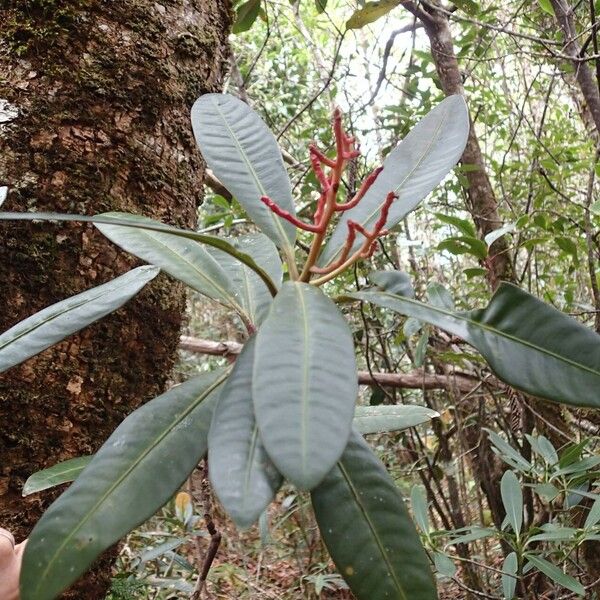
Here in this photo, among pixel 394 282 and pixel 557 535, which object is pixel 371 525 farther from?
pixel 557 535

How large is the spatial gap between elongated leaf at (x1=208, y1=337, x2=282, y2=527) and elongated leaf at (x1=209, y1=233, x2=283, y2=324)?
0.15 metres

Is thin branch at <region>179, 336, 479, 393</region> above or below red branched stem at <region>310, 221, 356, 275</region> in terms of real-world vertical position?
below

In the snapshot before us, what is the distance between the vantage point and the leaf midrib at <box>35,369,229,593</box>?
0.36 meters

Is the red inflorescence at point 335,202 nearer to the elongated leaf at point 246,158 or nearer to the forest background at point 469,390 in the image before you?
the elongated leaf at point 246,158

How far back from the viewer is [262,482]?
38cm

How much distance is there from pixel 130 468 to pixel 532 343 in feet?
1.02

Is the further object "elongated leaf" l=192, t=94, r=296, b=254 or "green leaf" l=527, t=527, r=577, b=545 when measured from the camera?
"green leaf" l=527, t=527, r=577, b=545

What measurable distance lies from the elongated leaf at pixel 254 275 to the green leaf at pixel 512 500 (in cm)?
62

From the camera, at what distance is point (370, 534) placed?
0.44 meters

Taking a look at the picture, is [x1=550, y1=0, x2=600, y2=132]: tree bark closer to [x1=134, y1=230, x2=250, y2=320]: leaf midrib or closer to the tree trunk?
the tree trunk

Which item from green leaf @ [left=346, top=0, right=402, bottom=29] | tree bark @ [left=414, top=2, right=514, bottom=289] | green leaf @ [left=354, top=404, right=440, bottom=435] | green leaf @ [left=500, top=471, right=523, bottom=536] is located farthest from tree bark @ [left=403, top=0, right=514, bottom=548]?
green leaf @ [left=354, top=404, right=440, bottom=435]

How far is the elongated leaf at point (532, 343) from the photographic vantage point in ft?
1.33

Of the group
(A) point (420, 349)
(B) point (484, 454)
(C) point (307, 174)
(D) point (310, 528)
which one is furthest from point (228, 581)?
(C) point (307, 174)

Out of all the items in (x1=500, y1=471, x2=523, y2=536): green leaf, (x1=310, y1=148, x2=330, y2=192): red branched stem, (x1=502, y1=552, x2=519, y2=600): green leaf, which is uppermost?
(x1=310, y1=148, x2=330, y2=192): red branched stem
